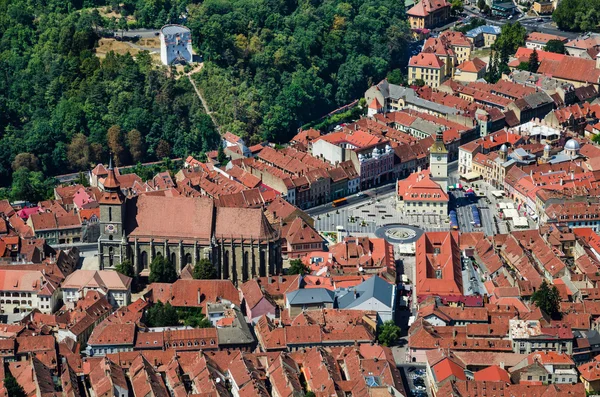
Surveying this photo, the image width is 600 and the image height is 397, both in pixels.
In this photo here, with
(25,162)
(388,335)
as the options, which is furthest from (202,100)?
(388,335)

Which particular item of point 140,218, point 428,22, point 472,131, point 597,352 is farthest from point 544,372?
point 428,22

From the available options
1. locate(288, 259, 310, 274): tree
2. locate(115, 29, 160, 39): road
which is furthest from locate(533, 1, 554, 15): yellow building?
locate(288, 259, 310, 274): tree

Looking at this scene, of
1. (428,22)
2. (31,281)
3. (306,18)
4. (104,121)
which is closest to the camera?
(31,281)

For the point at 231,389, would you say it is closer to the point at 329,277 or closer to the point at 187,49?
the point at 329,277

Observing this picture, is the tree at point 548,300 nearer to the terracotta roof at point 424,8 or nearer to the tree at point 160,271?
the tree at point 160,271

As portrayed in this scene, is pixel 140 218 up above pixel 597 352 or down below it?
above

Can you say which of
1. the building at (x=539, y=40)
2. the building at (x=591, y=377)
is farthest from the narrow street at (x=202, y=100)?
the building at (x=591, y=377)

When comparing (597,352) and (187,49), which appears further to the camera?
(187,49)
